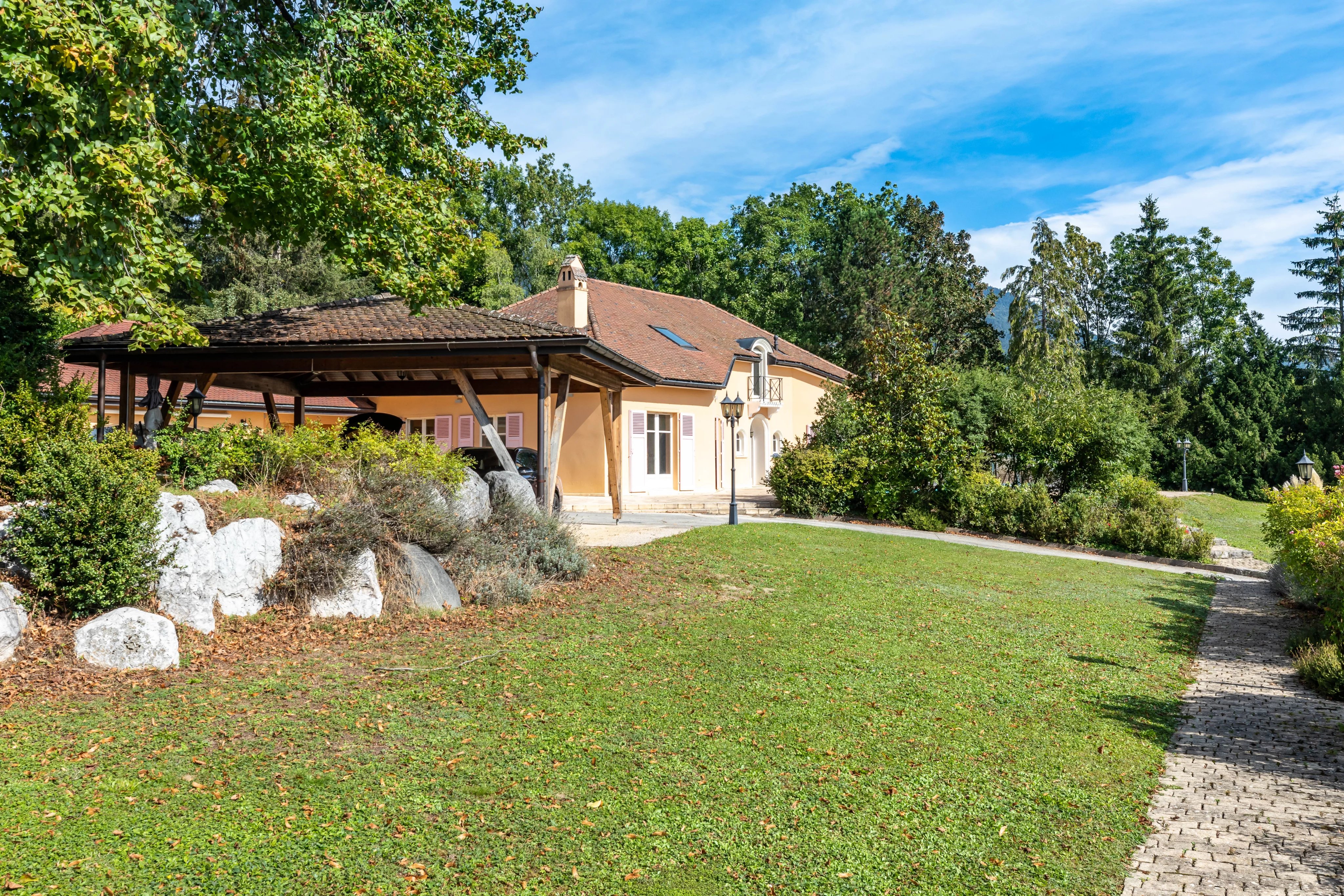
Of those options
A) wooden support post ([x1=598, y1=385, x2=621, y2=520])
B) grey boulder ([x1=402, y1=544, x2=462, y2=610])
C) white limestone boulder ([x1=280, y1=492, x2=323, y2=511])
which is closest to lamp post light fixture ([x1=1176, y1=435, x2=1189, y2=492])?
wooden support post ([x1=598, y1=385, x2=621, y2=520])

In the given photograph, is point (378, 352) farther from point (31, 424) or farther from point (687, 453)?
point (687, 453)

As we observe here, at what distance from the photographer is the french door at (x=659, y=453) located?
81.9 feet

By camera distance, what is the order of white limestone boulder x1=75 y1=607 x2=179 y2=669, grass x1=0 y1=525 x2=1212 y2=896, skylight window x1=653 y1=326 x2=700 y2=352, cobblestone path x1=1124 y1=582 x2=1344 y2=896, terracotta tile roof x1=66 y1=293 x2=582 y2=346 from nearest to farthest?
grass x1=0 y1=525 x2=1212 y2=896 → cobblestone path x1=1124 y1=582 x2=1344 y2=896 → white limestone boulder x1=75 y1=607 x2=179 y2=669 → terracotta tile roof x1=66 y1=293 x2=582 y2=346 → skylight window x1=653 y1=326 x2=700 y2=352

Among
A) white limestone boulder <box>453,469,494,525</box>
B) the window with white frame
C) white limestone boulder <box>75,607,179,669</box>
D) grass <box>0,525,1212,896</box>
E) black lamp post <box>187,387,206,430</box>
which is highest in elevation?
Result: the window with white frame

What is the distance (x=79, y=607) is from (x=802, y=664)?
5.99 meters

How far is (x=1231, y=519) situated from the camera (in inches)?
1238

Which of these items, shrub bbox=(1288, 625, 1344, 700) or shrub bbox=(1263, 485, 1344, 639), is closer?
shrub bbox=(1288, 625, 1344, 700)

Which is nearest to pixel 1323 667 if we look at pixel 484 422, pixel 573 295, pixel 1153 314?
pixel 484 422

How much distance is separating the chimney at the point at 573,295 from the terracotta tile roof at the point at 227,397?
5951mm

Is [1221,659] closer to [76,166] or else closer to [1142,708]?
[1142,708]

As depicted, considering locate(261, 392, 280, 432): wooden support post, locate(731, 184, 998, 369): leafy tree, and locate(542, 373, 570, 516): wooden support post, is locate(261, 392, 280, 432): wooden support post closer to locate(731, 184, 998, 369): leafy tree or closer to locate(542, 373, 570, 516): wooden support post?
locate(542, 373, 570, 516): wooden support post

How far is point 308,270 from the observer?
3375 centimetres

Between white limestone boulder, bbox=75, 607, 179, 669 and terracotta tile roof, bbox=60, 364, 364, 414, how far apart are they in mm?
15561

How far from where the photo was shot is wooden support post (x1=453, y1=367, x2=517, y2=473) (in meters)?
12.4
